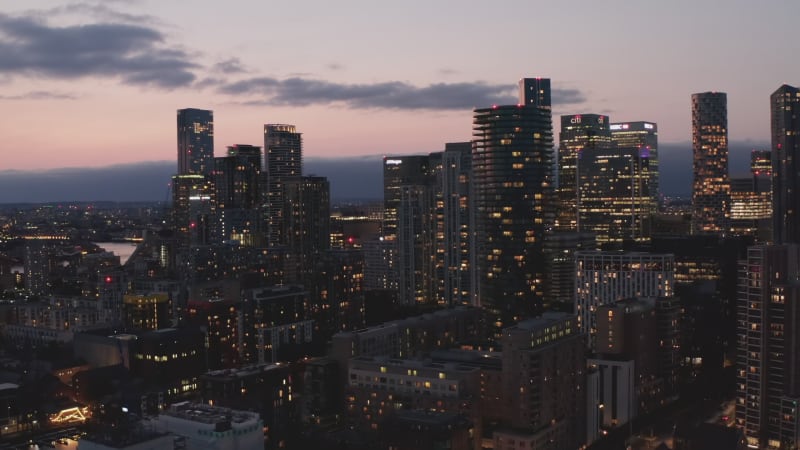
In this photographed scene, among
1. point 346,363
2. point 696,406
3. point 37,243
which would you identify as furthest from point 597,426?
point 37,243

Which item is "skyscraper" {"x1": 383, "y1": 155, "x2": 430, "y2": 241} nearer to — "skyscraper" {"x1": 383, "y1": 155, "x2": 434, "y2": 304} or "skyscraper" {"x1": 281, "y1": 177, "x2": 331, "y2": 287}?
"skyscraper" {"x1": 281, "y1": 177, "x2": 331, "y2": 287}

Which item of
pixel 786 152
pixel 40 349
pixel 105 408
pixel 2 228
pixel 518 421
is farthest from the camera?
pixel 2 228

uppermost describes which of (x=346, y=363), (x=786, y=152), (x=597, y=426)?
(x=786, y=152)

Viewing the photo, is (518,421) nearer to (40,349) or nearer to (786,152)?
(40,349)

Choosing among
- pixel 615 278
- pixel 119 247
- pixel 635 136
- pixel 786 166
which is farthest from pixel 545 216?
pixel 119 247

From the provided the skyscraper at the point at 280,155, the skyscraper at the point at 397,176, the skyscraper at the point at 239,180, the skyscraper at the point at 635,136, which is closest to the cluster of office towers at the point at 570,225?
the skyscraper at the point at 397,176
